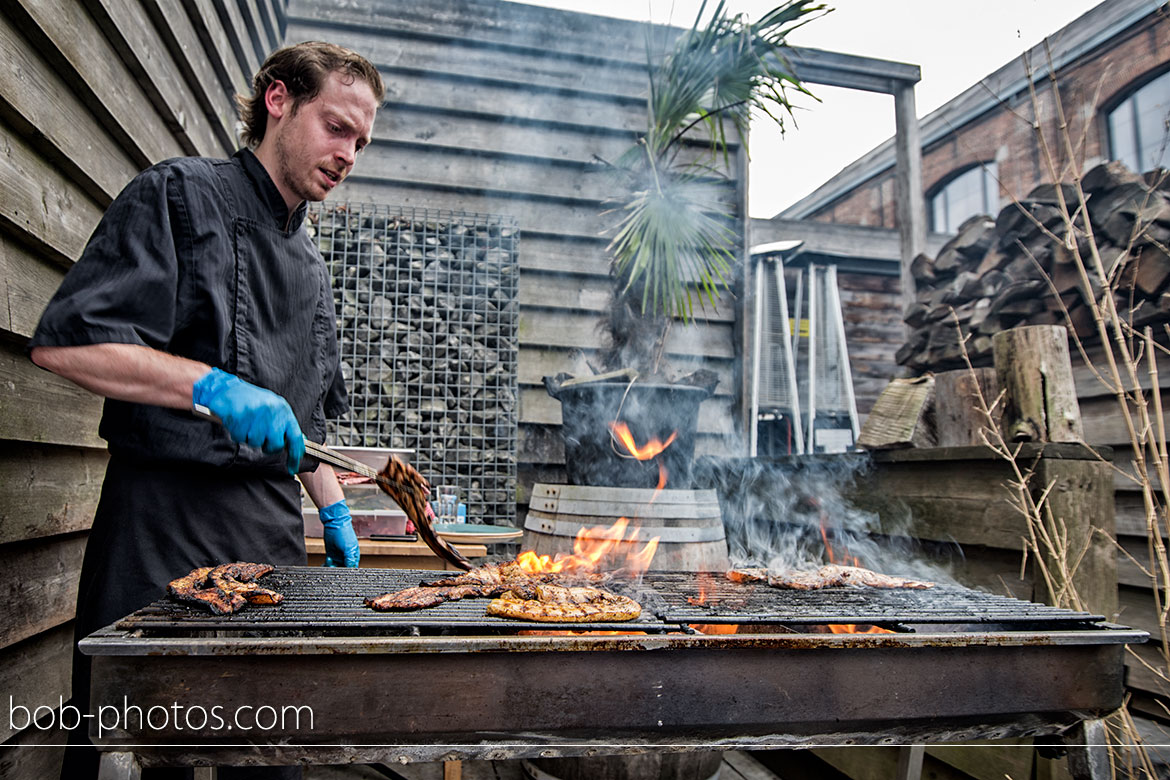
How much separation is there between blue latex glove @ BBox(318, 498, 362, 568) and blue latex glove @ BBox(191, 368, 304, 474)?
92 cm

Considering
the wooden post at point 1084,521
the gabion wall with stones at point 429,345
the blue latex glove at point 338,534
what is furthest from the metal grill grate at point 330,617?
the gabion wall with stones at point 429,345

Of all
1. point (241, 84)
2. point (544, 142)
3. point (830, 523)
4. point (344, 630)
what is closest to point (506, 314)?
point (544, 142)

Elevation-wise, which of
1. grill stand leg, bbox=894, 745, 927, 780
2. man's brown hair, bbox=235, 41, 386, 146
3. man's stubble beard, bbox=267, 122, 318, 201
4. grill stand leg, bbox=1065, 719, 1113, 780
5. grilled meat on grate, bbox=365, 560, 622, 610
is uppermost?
man's brown hair, bbox=235, 41, 386, 146

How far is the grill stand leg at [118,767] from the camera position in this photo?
119 cm

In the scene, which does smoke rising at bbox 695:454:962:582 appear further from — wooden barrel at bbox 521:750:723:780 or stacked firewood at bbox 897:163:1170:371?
stacked firewood at bbox 897:163:1170:371

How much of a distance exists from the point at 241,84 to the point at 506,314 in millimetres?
2032

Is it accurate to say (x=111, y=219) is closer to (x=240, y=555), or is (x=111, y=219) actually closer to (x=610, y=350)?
(x=240, y=555)

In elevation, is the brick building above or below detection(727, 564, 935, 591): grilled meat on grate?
above

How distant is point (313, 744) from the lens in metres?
1.30

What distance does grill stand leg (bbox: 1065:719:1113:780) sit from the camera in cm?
156

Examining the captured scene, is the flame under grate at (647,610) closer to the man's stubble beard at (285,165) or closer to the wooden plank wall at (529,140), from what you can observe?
the man's stubble beard at (285,165)

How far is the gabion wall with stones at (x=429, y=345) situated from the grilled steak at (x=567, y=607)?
2.83 m

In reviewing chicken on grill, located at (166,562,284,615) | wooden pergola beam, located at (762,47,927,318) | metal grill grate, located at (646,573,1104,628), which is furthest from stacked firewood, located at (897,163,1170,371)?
chicken on grill, located at (166,562,284,615)

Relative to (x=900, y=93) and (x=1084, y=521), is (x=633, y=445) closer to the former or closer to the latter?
(x=1084, y=521)
